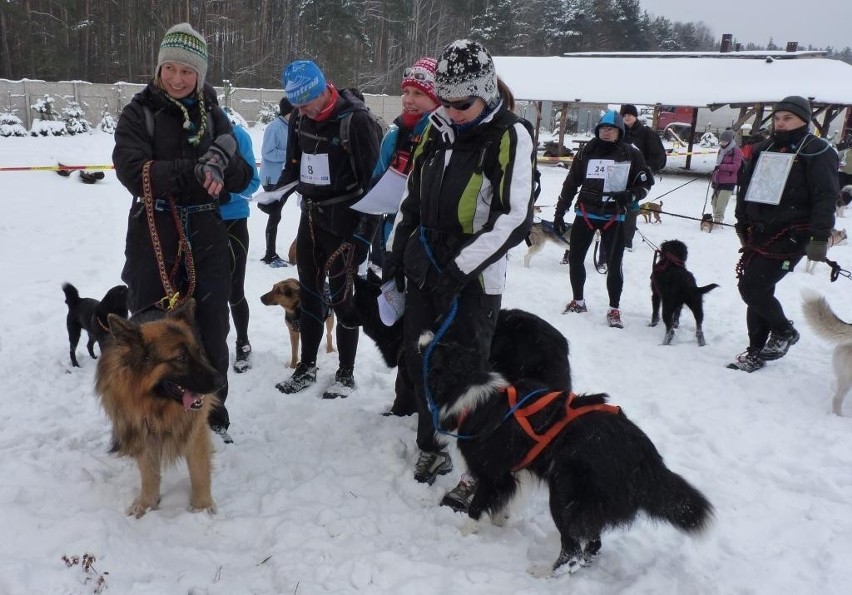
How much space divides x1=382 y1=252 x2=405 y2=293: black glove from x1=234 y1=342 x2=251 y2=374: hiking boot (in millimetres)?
1854

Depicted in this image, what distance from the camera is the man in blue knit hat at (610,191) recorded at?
5.54 meters

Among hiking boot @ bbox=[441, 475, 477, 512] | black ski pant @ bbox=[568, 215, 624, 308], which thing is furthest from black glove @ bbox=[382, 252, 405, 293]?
black ski pant @ bbox=[568, 215, 624, 308]

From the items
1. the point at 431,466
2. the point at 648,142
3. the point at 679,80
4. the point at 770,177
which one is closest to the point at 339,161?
the point at 431,466

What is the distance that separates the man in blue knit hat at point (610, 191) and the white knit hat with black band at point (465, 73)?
362 centimetres

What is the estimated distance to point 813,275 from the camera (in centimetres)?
794

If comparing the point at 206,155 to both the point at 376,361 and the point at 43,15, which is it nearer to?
the point at 376,361

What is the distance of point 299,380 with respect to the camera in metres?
3.95

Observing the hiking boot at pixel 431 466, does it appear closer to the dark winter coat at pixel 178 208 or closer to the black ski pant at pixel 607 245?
the dark winter coat at pixel 178 208

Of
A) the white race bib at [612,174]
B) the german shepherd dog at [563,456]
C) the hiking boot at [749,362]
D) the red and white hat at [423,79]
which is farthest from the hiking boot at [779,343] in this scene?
the red and white hat at [423,79]

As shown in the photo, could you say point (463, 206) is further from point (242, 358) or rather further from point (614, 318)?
point (614, 318)

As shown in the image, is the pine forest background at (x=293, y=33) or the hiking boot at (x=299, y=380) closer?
the hiking boot at (x=299, y=380)

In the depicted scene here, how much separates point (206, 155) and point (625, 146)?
15.0 ft

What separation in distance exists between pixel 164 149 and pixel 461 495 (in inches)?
88.9

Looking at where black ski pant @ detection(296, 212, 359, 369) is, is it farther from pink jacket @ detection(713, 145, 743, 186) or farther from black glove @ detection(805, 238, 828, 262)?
pink jacket @ detection(713, 145, 743, 186)
